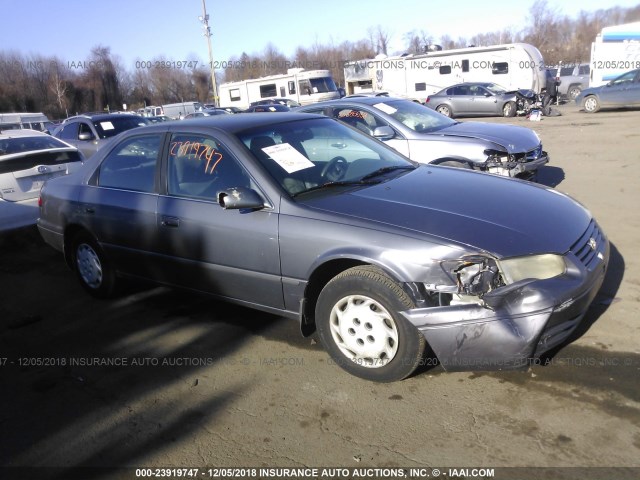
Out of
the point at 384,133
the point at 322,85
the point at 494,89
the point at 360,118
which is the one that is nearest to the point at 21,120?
the point at 322,85

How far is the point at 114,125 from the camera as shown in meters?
11.7

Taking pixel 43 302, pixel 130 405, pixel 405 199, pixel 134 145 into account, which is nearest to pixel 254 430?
pixel 130 405

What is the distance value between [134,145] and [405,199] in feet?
8.28

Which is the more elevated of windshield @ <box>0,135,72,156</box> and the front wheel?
windshield @ <box>0,135,72,156</box>

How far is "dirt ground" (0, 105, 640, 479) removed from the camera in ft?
8.61

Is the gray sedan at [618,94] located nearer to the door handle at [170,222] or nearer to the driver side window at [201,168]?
the driver side window at [201,168]

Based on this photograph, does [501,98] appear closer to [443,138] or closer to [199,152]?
[443,138]

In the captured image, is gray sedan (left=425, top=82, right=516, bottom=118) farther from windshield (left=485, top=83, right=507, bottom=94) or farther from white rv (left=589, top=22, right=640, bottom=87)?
white rv (left=589, top=22, right=640, bottom=87)

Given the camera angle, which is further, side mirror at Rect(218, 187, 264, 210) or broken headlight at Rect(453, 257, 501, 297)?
side mirror at Rect(218, 187, 264, 210)

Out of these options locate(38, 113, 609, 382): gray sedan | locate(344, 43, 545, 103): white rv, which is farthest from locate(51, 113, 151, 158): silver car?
locate(344, 43, 545, 103): white rv

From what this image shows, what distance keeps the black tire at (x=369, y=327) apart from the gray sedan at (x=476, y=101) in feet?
65.0

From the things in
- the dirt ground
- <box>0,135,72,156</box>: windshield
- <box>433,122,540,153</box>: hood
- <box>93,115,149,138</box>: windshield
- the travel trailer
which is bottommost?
the dirt ground

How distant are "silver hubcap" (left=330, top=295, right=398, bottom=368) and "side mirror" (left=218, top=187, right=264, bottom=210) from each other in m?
0.86

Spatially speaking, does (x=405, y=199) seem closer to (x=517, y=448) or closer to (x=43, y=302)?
(x=517, y=448)
